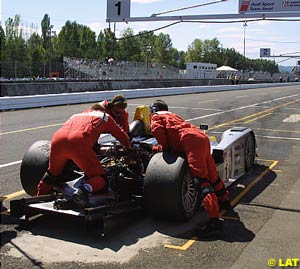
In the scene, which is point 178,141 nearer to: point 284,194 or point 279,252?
point 279,252

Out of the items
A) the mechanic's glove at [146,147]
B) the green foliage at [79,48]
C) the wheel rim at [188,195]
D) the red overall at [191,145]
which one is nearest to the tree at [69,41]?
the green foliage at [79,48]

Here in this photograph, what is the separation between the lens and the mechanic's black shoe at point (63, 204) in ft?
15.8

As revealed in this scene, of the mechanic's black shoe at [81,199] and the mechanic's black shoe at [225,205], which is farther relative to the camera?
the mechanic's black shoe at [225,205]

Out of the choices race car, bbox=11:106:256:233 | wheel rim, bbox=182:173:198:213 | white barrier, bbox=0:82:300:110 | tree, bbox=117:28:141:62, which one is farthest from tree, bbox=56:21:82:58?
wheel rim, bbox=182:173:198:213

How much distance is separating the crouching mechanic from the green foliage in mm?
41788

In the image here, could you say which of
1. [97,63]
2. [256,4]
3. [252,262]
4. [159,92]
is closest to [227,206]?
[252,262]

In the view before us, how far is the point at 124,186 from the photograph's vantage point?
18.4 feet

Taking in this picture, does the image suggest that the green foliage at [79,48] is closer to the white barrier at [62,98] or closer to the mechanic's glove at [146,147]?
the white barrier at [62,98]

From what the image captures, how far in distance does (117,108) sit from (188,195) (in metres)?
1.66

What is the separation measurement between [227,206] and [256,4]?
14930 millimetres

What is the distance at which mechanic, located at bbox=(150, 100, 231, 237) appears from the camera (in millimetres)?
5000

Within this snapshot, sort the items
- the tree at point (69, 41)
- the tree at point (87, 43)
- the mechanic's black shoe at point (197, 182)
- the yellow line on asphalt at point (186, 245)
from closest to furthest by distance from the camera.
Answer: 1. the yellow line on asphalt at point (186, 245)
2. the mechanic's black shoe at point (197, 182)
3. the tree at point (69, 41)
4. the tree at point (87, 43)

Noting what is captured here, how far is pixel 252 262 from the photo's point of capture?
13.8 ft

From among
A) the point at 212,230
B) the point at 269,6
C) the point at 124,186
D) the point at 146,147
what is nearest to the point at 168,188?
the point at 212,230
